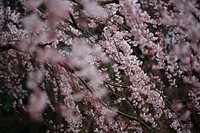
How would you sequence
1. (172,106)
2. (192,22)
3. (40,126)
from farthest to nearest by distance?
(40,126) < (172,106) < (192,22)

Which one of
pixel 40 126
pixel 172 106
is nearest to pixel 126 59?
pixel 172 106

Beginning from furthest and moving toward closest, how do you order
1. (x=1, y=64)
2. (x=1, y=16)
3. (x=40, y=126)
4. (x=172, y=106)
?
(x=40, y=126)
(x=1, y=64)
(x=1, y=16)
(x=172, y=106)

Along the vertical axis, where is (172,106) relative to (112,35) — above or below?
below

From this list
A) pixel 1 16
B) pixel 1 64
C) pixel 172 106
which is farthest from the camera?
pixel 1 64

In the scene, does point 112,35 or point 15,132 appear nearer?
point 112,35

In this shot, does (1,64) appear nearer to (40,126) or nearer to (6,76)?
(6,76)

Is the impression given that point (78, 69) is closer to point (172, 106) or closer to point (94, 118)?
point (94, 118)

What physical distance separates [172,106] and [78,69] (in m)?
0.86

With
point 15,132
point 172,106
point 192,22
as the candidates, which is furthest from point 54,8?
point 15,132

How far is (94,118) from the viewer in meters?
3.26

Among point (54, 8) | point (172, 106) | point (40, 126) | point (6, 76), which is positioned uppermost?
point (54, 8)

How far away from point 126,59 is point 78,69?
16.7 inches

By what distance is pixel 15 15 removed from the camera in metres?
3.33

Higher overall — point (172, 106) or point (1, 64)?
point (172, 106)
